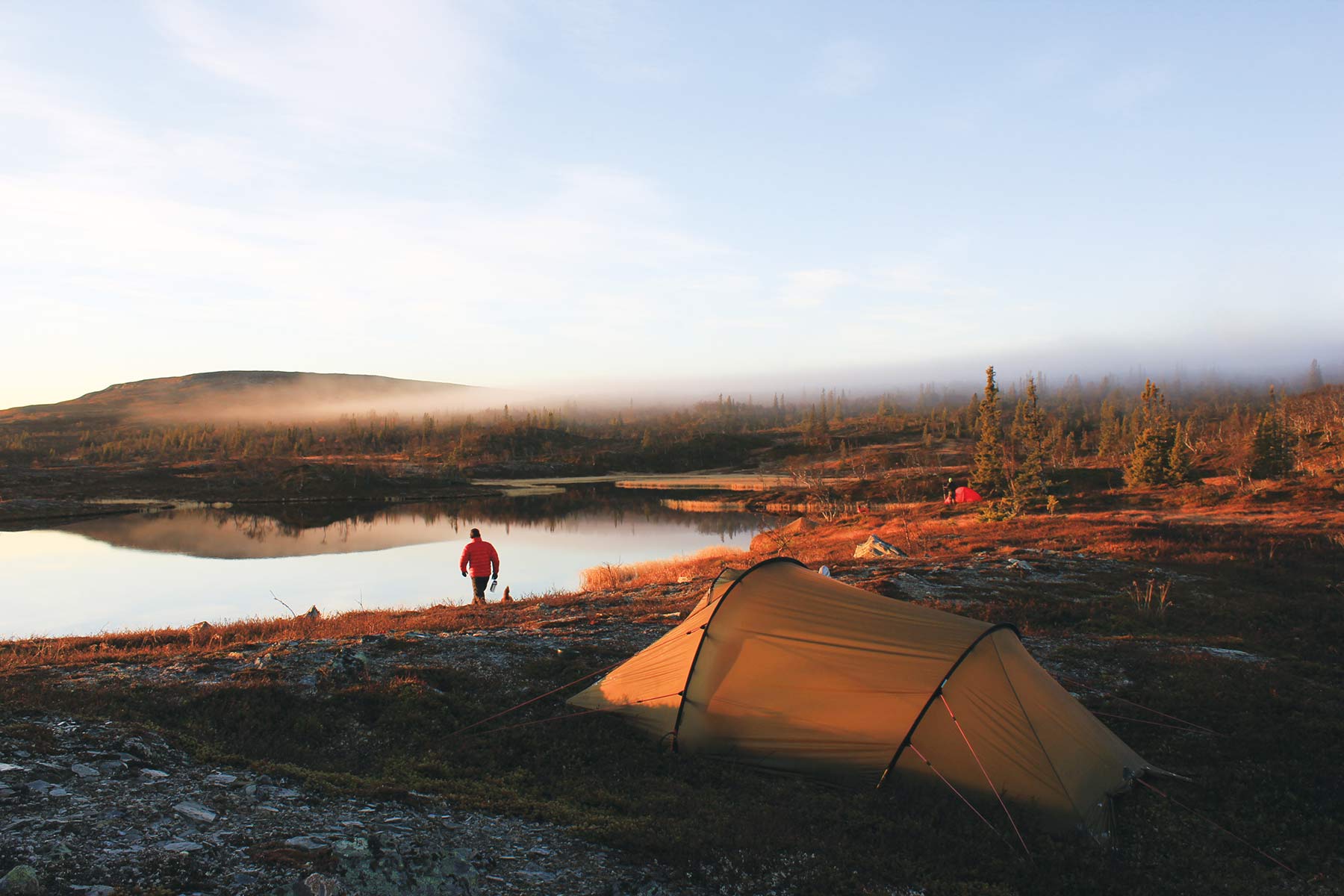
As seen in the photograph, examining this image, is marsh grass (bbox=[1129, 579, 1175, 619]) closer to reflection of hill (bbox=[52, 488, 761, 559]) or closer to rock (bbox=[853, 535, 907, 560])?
rock (bbox=[853, 535, 907, 560])

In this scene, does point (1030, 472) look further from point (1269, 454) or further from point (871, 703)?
point (871, 703)

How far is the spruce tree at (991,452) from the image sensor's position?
45.2 meters

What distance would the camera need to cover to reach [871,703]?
8086mm

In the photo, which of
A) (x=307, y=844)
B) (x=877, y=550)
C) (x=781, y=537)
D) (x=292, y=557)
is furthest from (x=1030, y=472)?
(x=307, y=844)

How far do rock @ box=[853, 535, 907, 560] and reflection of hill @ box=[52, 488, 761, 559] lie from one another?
26.2m

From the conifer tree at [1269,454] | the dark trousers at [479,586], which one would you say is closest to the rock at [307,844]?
the dark trousers at [479,586]

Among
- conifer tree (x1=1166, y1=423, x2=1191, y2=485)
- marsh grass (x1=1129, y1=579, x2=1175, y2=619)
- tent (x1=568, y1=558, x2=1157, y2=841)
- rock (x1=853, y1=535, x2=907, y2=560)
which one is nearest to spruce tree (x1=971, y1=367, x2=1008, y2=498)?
conifer tree (x1=1166, y1=423, x2=1191, y2=485)

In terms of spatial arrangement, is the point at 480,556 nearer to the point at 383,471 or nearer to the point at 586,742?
the point at 586,742

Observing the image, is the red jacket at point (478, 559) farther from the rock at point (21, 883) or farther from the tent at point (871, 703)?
the rock at point (21, 883)

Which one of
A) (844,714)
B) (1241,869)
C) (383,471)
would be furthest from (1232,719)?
(383,471)

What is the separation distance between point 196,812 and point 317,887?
1.65 m

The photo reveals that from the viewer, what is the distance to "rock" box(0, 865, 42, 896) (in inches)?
165

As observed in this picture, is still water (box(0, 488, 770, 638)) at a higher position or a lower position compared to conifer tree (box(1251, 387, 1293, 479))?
lower

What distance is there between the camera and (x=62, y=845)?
4805 mm
